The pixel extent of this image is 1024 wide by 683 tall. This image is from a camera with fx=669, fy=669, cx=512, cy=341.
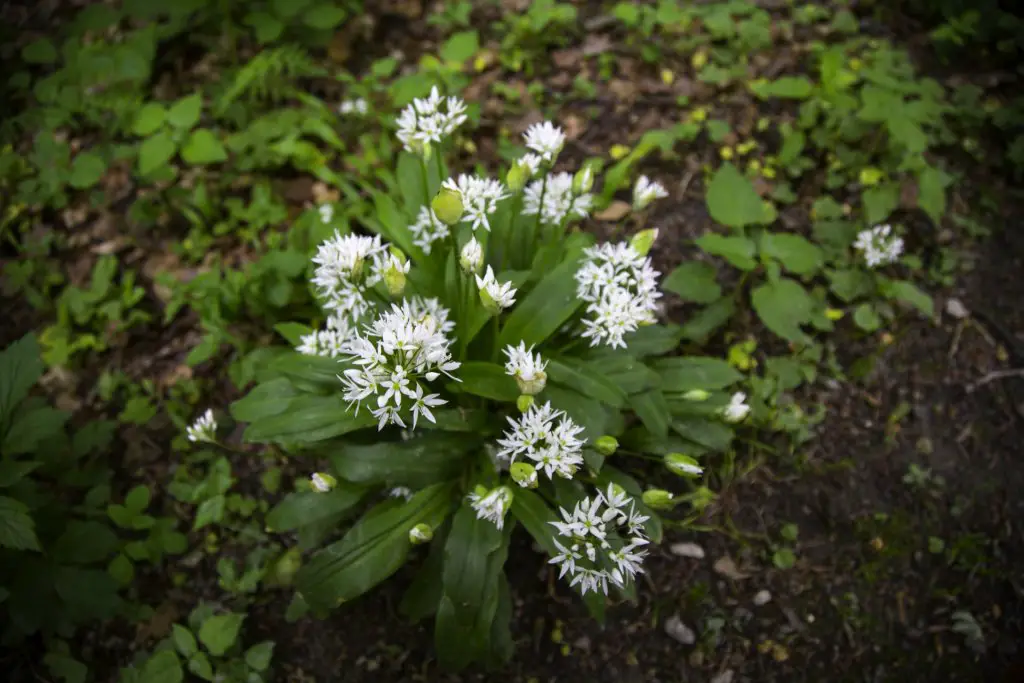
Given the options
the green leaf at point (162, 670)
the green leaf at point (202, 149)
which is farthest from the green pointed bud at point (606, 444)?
the green leaf at point (202, 149)

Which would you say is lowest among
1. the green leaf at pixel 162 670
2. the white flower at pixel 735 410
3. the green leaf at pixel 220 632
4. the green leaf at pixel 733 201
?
the green leaf at pixel 162 670

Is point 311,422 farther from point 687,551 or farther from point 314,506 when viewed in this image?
point 687,551

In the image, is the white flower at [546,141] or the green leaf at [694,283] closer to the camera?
the white flower at [546,141]

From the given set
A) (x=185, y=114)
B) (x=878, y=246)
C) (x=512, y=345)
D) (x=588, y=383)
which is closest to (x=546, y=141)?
(x=512, y=345)

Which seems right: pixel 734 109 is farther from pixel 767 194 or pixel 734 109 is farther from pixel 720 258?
pixel 720 258

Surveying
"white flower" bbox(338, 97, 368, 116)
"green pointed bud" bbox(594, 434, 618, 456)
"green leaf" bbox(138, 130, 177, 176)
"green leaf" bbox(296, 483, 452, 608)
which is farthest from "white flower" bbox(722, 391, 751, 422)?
"green leaf" bbox(138, 130, 177, 176)

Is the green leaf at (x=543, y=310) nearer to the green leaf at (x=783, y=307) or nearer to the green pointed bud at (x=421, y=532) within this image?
the green pointed bud at (x=421, y=532)
